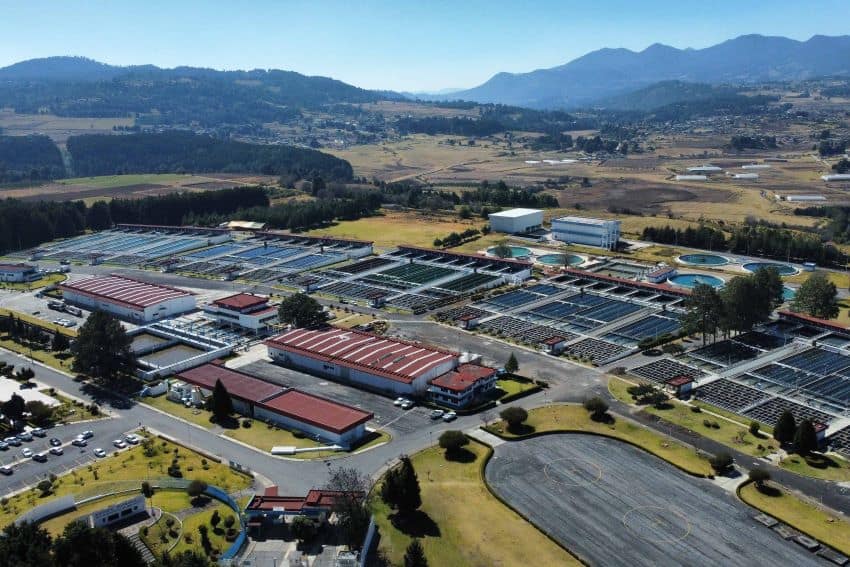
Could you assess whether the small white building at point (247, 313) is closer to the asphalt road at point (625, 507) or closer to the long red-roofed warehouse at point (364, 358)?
the long red-roofed warehouse at point (364, 358)

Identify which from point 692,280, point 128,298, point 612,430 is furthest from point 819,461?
point 128,298

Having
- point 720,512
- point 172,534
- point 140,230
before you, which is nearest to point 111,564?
point 172,534

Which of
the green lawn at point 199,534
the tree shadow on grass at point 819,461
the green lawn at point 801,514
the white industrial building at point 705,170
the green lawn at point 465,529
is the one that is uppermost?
the white industrial building at point 705,170

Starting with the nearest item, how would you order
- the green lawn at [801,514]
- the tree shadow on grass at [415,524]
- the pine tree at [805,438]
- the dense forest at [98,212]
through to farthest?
the green lawn at [801,514] → the tree shadow on grass at [415,524] → the pine tree at [805,438] → the dense forest at [98,212]

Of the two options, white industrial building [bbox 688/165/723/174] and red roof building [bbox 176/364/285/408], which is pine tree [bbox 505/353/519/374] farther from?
white industrial building [bbox 688/165/723/174]

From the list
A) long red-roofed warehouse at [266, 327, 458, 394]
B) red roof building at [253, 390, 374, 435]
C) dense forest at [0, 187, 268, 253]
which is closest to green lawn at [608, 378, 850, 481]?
long red-roofed warehouse at [266, 327, 458, 394]

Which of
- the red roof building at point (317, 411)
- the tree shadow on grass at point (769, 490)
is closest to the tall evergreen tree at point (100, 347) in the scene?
the red roof building at point (317, 411)

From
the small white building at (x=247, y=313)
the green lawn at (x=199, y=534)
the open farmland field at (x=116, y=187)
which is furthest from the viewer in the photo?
the open farmland field at (x=116, y=187)
